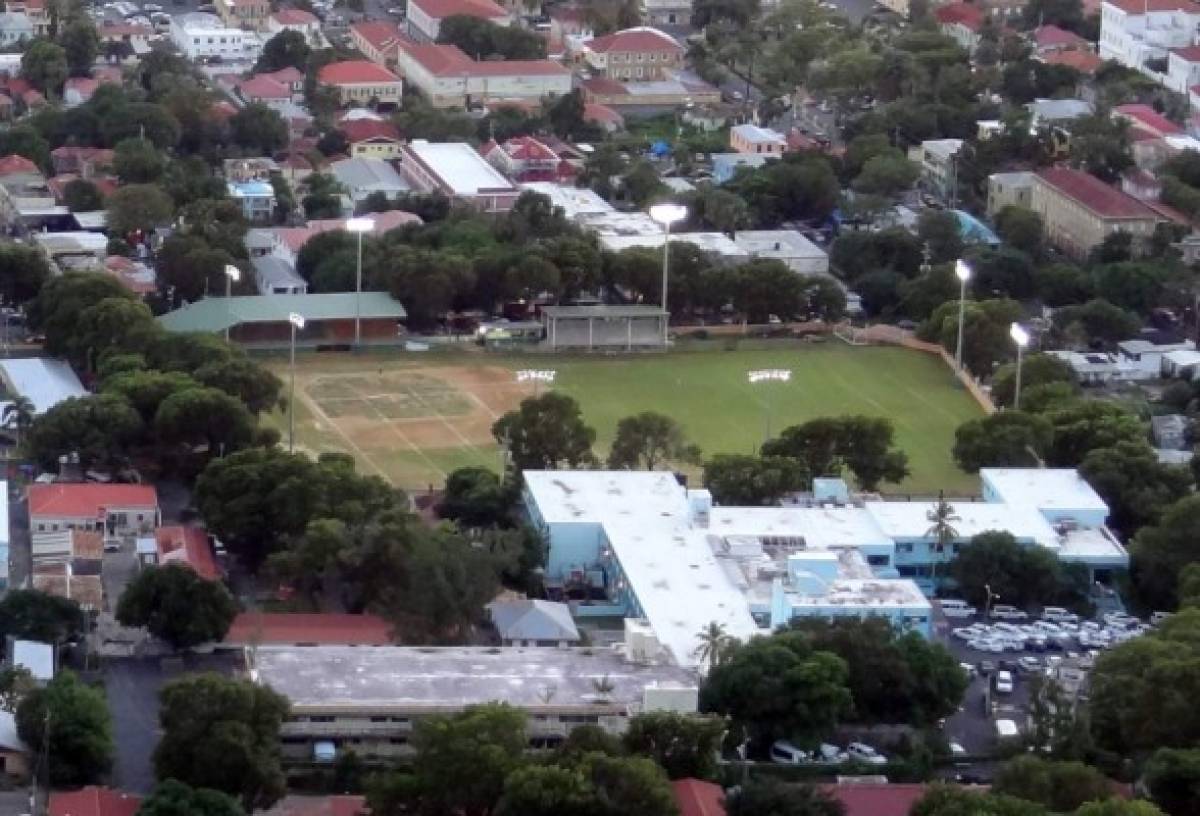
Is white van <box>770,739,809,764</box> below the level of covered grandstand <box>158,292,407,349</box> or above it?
above

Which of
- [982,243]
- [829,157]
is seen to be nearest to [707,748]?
[982,243]

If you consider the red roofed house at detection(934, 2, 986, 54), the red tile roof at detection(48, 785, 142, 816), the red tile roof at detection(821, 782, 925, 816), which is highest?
the red tile roof at detection(48, 785, 142, 816)

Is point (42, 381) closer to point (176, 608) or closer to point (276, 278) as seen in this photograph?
point (276, 278)

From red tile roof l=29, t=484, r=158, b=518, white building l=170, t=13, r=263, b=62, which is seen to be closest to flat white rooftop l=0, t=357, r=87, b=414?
red tile roof l=29, t=484, r=158, b=518

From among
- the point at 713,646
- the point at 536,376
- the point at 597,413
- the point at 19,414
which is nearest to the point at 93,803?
the point at 713,646

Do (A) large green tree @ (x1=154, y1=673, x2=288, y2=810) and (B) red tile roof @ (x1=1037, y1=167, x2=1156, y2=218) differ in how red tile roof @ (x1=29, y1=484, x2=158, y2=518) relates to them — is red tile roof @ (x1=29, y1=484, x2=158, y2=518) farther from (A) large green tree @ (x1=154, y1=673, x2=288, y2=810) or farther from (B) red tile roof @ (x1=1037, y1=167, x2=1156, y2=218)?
(B) red tile roof @ (x1=1037, y1=167, x2=1156, y2=218)

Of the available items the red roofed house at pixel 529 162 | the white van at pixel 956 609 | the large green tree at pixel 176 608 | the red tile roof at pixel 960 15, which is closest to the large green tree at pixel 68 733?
the large green tree at pixel 176 608

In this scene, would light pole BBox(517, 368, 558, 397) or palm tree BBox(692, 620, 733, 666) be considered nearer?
palm tree BBox(692, 620, 733, 666)
